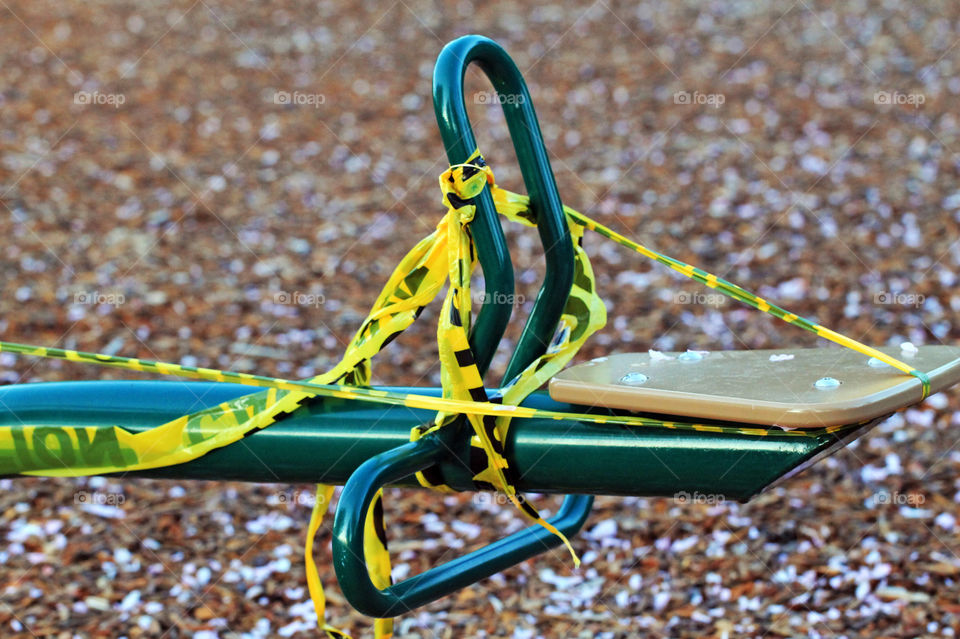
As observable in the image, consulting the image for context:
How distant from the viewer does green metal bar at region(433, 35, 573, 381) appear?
1.52 m

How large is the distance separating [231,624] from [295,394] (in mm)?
1044

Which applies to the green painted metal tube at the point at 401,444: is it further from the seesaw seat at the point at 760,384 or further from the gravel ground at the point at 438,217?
the gravel ground at the point at 438,217

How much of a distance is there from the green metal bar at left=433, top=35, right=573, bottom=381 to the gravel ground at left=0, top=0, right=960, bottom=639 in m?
1.00

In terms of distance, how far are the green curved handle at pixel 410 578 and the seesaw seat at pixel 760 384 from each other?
22 cm

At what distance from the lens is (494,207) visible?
1.54m

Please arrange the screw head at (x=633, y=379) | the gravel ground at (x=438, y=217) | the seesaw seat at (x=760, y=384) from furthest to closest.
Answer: the gravel ground at (x=438, y=217)
the screw head at (x=633, y=379)
the seesaw seat at (x=760, y=384)

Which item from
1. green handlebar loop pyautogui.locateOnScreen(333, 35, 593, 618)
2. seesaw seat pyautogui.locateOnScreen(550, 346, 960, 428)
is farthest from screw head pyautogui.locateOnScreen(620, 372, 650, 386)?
green handlebar loop pyautogui.locateOnScreen(333, 35, 593, 618)

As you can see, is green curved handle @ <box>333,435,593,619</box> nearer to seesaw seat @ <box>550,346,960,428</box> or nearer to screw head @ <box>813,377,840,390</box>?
seesaw seat @ <box>550,346,960,428</box>

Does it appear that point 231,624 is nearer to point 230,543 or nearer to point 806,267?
point 230,543

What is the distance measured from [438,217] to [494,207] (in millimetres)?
3188

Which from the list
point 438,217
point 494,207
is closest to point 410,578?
point 494,207

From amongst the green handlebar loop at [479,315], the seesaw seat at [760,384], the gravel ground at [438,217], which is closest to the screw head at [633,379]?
the seesaw seat at [760,384]

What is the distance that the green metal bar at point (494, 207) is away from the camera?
4.98 feet

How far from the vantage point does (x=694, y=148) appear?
16.9 feet
